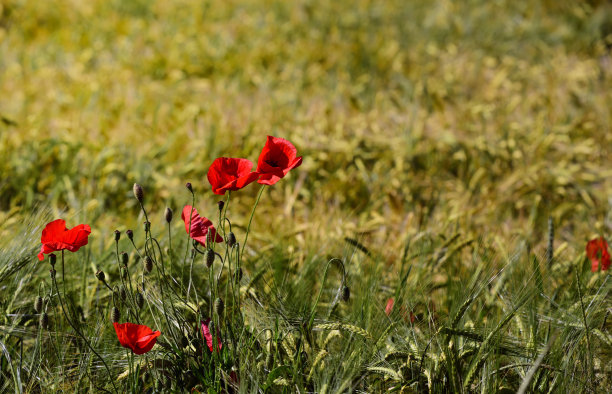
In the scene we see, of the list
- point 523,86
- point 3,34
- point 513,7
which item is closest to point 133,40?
point 3,34

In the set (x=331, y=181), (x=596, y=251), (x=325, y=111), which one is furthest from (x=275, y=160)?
(x=325, y=111)

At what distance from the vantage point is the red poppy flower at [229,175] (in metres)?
1.20

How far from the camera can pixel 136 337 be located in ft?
3.71

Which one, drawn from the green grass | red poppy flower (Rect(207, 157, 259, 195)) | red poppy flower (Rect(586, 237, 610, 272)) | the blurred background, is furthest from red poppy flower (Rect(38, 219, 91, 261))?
red poppy flower (Rect(586, 237, 610, 272))

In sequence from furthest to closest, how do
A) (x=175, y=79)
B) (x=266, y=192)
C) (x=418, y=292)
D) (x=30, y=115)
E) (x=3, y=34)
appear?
(x=3, y=34)
(x=175, y=79)
(x=30, y=115)
(x=266, y=192)
(x=418, y=292)

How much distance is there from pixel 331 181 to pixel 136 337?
153cm

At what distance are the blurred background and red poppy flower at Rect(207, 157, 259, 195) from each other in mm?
660

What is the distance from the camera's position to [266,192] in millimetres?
2539

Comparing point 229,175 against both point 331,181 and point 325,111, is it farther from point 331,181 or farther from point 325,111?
point 325,111

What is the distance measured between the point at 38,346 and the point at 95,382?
150 mm

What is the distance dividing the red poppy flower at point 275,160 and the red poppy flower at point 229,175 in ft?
0.08

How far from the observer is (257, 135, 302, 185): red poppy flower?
4.02 feet

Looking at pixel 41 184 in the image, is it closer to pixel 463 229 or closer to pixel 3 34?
pixel 463 229

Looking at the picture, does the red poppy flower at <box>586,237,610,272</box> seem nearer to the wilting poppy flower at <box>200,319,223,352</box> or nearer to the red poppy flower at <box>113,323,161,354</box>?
the wilting poppy flower at <box>200,319,223,352</box>
